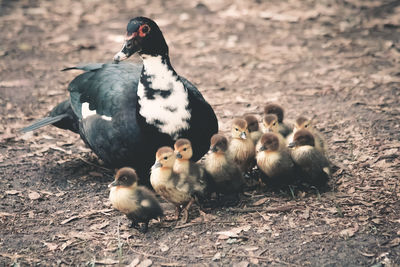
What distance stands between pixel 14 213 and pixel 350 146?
3140 mm

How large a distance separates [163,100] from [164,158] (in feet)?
1.77

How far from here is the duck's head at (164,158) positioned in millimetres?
4195

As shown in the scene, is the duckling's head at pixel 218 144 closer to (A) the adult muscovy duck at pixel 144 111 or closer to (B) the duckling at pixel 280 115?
(A) the adult muscovy duck at pixel 144 111

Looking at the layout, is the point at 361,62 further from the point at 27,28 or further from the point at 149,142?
the point at 27,28

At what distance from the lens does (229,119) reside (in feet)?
20.6

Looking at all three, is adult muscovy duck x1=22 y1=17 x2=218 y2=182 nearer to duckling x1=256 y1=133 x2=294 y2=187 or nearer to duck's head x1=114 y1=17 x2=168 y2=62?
duck's head x1=114 y1=17 x2=168 y2=62

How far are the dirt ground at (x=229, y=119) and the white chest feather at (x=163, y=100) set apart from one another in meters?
0.78

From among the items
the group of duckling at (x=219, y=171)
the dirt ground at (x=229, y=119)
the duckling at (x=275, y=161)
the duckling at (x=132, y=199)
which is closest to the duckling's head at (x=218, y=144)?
the group of duckling at (x=219, y=171)

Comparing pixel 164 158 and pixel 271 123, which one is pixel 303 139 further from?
pixel 164 158

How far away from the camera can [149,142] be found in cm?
455

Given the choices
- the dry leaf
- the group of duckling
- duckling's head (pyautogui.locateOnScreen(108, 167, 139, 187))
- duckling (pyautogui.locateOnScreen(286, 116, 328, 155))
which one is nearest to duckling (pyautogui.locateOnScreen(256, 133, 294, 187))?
the group of duckling

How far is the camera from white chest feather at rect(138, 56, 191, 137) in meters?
4.49

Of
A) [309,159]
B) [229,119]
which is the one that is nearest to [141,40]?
[309,159]

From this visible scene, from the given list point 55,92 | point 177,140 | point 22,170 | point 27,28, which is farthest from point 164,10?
point 177,140
